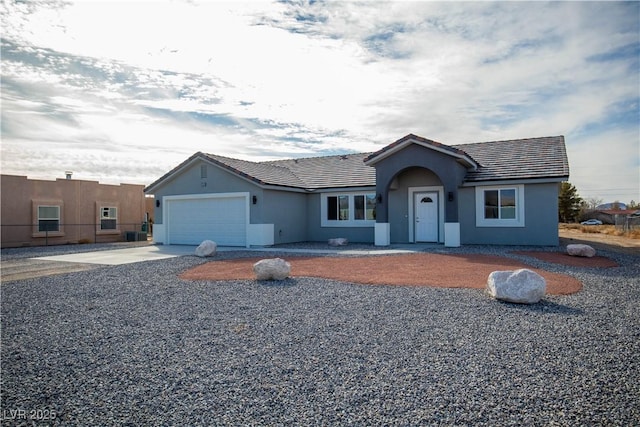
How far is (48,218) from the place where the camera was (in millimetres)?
24875

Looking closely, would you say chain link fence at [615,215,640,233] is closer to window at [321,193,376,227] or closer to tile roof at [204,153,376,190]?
tile roof at [204,153,376,190]

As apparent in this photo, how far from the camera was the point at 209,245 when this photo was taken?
15336 mm

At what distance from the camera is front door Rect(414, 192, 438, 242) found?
19.4 m

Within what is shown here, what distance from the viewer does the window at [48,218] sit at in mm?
24453

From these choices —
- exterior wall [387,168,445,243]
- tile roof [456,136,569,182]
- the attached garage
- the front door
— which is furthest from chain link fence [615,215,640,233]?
the attached garage

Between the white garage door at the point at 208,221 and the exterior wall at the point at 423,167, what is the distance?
618cm

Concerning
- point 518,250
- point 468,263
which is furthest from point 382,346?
point 518,250

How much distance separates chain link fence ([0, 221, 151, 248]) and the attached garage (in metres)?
6.78

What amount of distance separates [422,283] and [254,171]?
12.8m

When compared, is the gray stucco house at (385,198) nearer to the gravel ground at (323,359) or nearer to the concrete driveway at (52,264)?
the concrete driveway at (52,264)

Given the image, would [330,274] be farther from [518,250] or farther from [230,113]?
[230,113]

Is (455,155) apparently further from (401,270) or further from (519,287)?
(519,287)

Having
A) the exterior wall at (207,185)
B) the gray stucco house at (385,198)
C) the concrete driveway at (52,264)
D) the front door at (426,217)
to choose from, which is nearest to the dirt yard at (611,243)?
the gray stucco house at (385,198)

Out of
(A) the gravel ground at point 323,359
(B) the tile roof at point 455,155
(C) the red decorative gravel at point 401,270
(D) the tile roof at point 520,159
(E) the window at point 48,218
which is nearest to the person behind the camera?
(A) the gravel ground at point 323,359
